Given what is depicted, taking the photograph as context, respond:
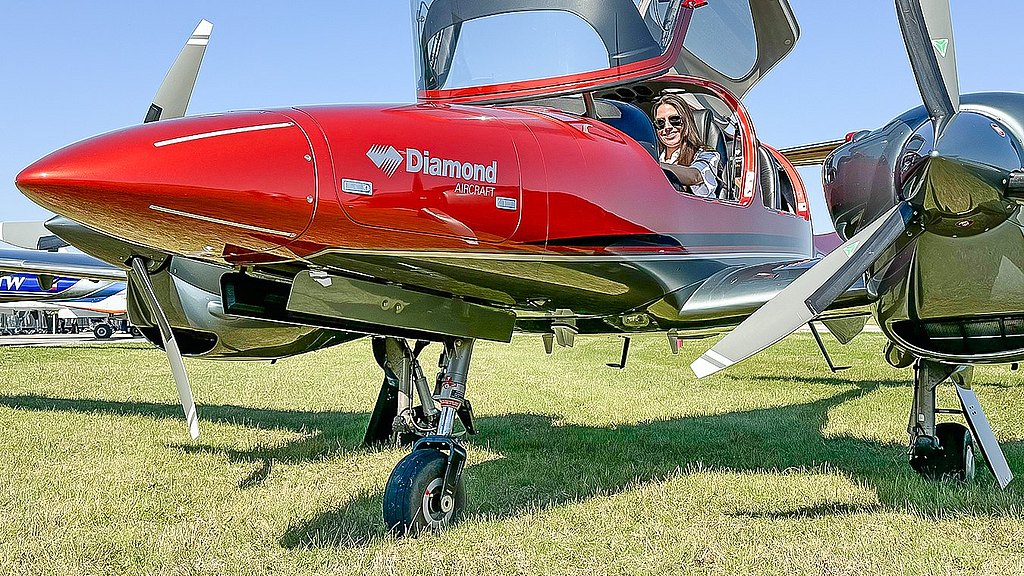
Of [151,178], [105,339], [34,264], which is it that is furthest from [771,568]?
[105,339]

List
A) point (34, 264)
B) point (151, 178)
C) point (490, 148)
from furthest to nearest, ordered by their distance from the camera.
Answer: point (34, 264), point (490, 148), point (151, 178)

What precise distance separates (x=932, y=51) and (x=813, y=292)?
1551mm

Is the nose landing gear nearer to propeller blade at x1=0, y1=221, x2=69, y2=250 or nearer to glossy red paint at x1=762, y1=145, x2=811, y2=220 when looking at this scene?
propeller blade at x1=0, y1=221, x2=69, y2=250

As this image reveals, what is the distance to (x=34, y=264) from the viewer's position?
8664 millimetres

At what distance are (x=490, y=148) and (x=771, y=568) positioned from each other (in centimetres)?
282

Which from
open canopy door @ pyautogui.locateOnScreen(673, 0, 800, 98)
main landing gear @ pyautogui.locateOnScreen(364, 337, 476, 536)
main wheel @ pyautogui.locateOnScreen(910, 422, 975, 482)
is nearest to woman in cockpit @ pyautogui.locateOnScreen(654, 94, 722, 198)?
open canopy door @ pyautogui.locateOnScreen(673, 0, 800, 98)

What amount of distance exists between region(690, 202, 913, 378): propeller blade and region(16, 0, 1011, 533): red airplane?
0.14 meters

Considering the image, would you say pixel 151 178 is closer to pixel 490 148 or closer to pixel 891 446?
pixel 490 148

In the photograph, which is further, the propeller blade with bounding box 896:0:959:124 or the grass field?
the grass field

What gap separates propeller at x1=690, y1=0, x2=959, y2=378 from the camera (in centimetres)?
482

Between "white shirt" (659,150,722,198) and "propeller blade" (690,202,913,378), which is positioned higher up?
"white shirt" (659,150,722,198)

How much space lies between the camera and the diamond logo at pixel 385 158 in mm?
4253

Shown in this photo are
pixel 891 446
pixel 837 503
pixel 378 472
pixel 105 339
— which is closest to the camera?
pixel 837 503

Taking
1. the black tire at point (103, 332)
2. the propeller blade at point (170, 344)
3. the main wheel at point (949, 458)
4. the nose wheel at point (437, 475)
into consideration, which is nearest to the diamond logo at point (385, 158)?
the nose wheel at point (437, 475)
